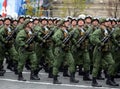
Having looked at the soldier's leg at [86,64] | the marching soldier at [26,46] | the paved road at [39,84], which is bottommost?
the paved road at [39,84]

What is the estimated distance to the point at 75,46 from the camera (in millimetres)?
14602

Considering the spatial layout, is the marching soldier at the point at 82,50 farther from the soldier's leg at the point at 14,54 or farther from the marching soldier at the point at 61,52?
the soldier's leg at the point at 14,54

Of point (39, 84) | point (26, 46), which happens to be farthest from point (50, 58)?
point (39, 84)

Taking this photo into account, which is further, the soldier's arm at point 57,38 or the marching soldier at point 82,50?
the marching soldier at point 82,50

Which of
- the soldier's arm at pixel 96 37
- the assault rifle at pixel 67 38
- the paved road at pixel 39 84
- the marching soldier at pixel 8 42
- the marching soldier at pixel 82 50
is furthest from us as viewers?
the marching soldier at pixel 8 42

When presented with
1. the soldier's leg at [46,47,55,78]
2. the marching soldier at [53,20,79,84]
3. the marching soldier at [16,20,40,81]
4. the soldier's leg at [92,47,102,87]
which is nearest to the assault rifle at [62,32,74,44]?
the marching soldier at [53,20,79,84]

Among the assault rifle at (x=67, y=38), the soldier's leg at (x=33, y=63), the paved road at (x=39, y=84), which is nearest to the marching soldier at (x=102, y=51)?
the paved road at (x=39, y=84)

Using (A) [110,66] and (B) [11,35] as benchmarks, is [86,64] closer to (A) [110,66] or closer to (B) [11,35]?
(A) [110,66]

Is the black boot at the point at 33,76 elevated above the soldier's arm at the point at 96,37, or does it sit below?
below

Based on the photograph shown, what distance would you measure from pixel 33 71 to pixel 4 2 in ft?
52.8

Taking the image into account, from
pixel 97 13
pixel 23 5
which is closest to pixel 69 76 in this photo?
pixel 23 5

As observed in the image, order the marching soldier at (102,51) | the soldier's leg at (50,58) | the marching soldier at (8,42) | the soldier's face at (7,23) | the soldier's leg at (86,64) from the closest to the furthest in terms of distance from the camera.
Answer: the marching soldier at (102,51) < the soldier's leg at (86,64) < the marching soldier at (8,42) < the soldier's face at (7,23) < the soldier's leg at (50,58)

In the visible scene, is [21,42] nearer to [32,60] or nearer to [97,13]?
[32,60]

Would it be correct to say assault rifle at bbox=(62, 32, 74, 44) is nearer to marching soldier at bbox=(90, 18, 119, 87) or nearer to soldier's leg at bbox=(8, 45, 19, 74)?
marching soldier at bbox=(90, 18, 119, 87)
